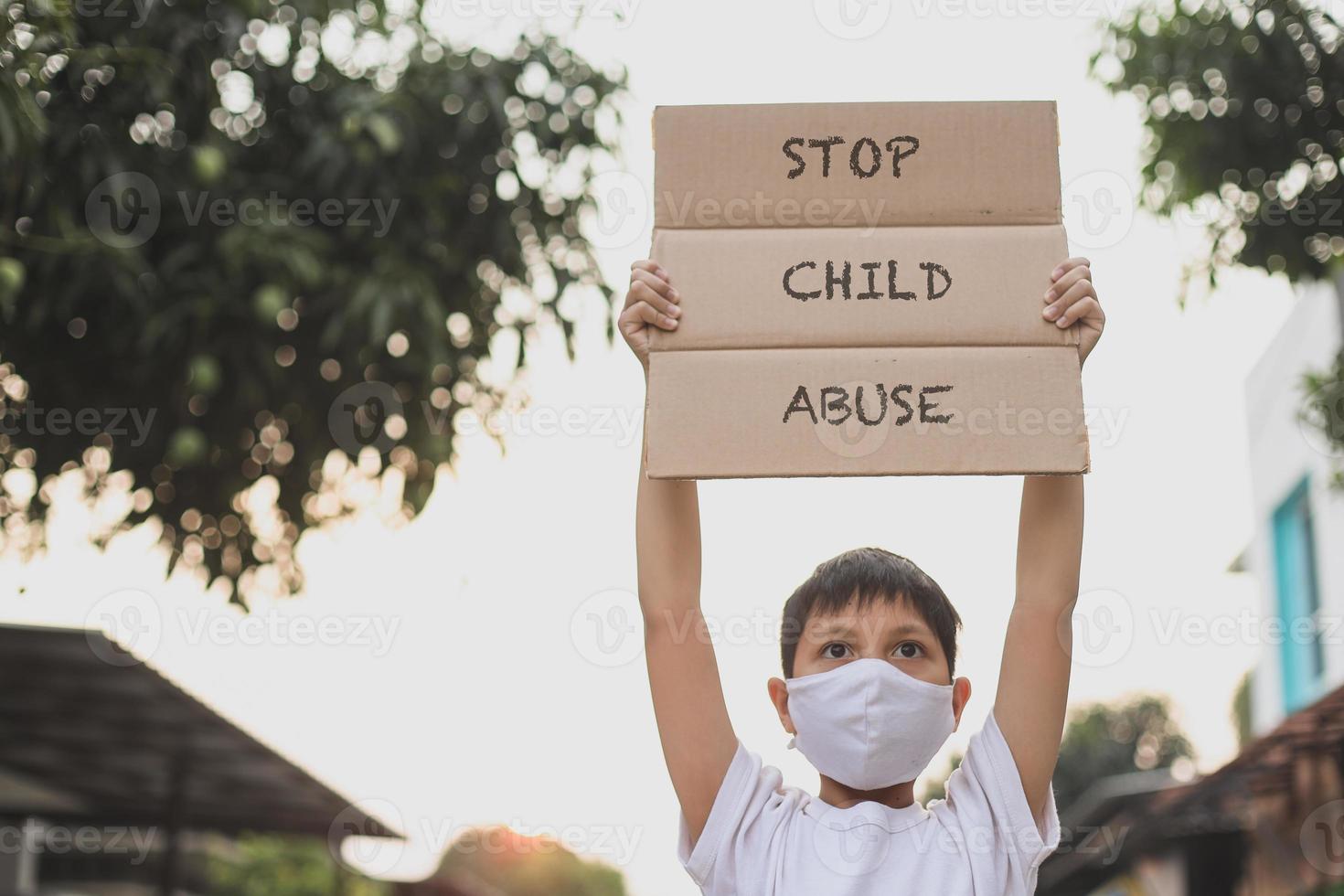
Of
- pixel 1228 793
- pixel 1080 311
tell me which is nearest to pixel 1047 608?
pixel 1080 311

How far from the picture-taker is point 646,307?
85.4 inches

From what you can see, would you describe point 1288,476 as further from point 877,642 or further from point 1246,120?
point 877,642

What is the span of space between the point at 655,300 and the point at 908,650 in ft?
2.06

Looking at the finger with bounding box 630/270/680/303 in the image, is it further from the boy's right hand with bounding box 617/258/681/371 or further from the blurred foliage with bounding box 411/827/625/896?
the blurred foliage with bounding box 411/827/625/896

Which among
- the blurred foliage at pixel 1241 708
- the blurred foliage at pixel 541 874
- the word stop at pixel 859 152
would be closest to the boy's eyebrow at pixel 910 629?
the word stop at pixel 859 152

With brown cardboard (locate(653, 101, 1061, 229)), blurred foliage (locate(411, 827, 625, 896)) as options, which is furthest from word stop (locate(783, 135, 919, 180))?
blurred foliage (locate(411, 827, 625, 896))

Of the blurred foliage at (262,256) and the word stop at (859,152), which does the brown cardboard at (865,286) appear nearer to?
the word stop at (859,152)

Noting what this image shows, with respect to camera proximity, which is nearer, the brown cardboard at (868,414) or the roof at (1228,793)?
the brown cardboard at (868,414)

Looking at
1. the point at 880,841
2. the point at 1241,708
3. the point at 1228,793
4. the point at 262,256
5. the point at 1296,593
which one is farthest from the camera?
the point at 1241,708

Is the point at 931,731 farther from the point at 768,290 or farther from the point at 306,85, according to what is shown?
the point at 306,85

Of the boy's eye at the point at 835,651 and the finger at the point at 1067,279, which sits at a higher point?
the finger at the point at 1067,279

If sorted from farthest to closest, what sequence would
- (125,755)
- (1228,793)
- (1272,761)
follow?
(125,755) → (1228,793) → (1272,761)

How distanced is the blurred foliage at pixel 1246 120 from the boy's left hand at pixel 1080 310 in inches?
136

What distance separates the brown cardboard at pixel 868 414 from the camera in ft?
6.73
